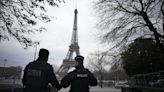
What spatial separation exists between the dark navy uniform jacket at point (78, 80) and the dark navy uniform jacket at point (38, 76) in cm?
26

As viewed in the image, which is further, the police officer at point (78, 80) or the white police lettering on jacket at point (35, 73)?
the police officer at point (78, 80)

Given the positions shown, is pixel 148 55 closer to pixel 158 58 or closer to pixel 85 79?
pixel 158 58

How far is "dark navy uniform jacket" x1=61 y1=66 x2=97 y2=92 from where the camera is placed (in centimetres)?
429

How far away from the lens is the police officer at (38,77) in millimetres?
4000

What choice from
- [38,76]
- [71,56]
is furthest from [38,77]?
[71,56]

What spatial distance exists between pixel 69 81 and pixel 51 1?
182 inches

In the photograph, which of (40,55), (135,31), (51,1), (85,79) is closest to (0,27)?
(51,1)

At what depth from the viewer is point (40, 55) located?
A: 4.20 m

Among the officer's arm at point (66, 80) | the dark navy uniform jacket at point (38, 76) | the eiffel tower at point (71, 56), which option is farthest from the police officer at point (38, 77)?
Answer: the eiffel tower at point (71, 56)

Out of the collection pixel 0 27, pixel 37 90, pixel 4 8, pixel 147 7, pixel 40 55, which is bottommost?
pixel 37 90

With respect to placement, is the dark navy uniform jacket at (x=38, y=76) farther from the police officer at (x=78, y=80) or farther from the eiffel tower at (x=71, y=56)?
the eiffel tower at (x=71, y=56)

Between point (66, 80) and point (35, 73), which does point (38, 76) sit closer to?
point (35, 73)

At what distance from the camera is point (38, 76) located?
4.05 metres

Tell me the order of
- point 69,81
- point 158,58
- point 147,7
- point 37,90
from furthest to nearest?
1. point 158,58
2. point 147,7
3. point 69,81
4. point 37,90
